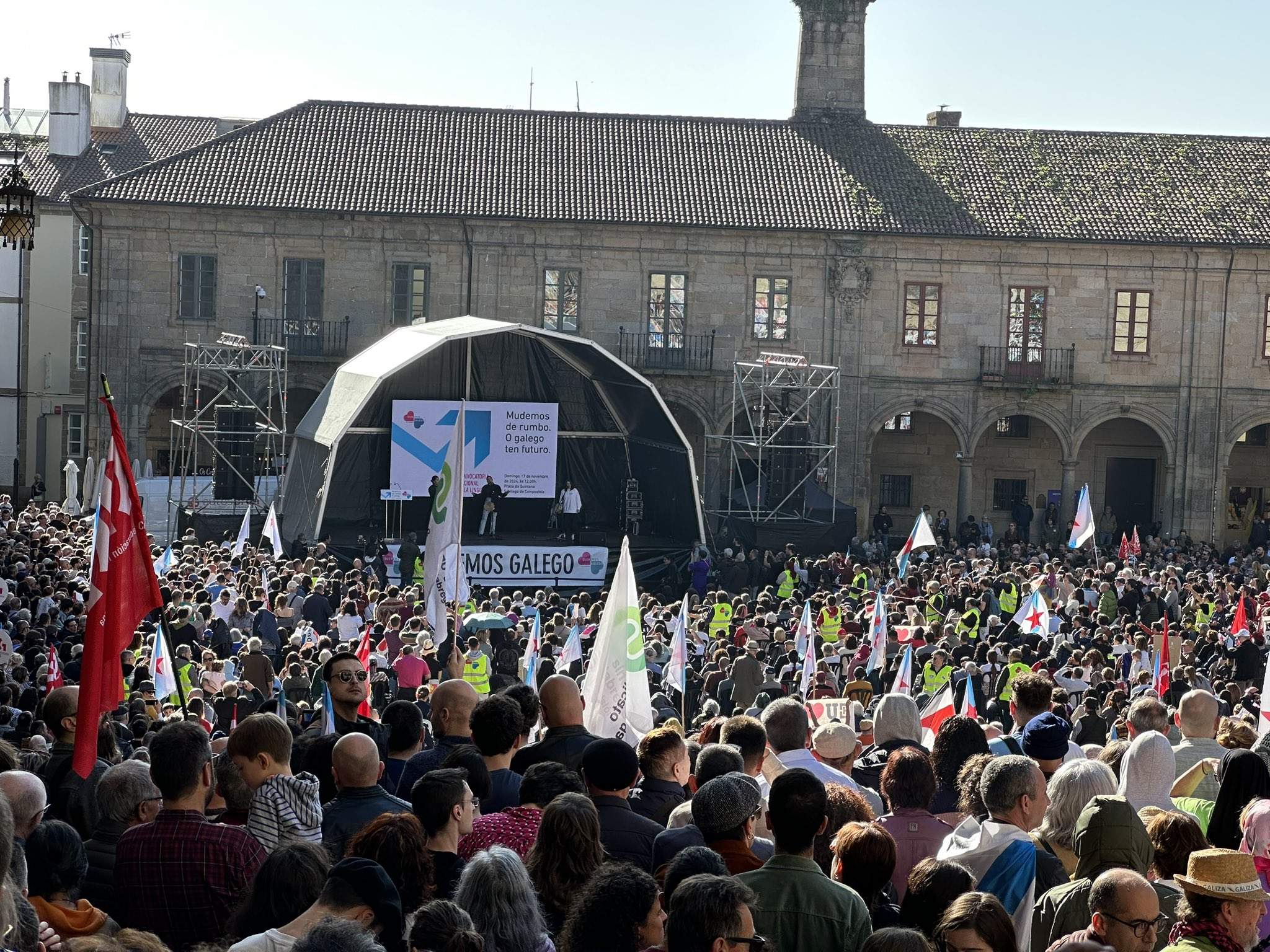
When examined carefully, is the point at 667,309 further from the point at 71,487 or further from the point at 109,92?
the point at 109,92

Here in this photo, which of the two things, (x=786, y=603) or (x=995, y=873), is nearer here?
(x=995, y=873)

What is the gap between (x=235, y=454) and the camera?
116ft

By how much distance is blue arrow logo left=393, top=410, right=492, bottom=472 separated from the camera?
102 feet

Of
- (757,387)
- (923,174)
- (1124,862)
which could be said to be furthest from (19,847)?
(923,174)

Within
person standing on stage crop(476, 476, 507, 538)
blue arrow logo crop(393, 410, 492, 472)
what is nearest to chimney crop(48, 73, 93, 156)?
blue arrow logo crop(393, 410, 492, 472)

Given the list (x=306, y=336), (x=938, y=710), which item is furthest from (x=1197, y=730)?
(x=306, y=336)

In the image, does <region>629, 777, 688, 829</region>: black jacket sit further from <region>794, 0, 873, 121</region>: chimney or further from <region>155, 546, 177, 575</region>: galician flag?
<region>794, 0, 873, 121</region>: chimney

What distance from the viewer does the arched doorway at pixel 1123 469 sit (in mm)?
40594

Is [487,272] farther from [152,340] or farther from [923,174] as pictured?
[923,174]

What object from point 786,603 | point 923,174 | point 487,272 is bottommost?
point 786,603

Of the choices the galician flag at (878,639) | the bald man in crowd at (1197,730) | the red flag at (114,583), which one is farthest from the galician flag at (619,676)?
the galician flag at (878,639)

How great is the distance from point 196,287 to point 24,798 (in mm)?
32607

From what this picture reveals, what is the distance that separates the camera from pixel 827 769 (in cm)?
769

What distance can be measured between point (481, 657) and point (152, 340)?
25.1m
